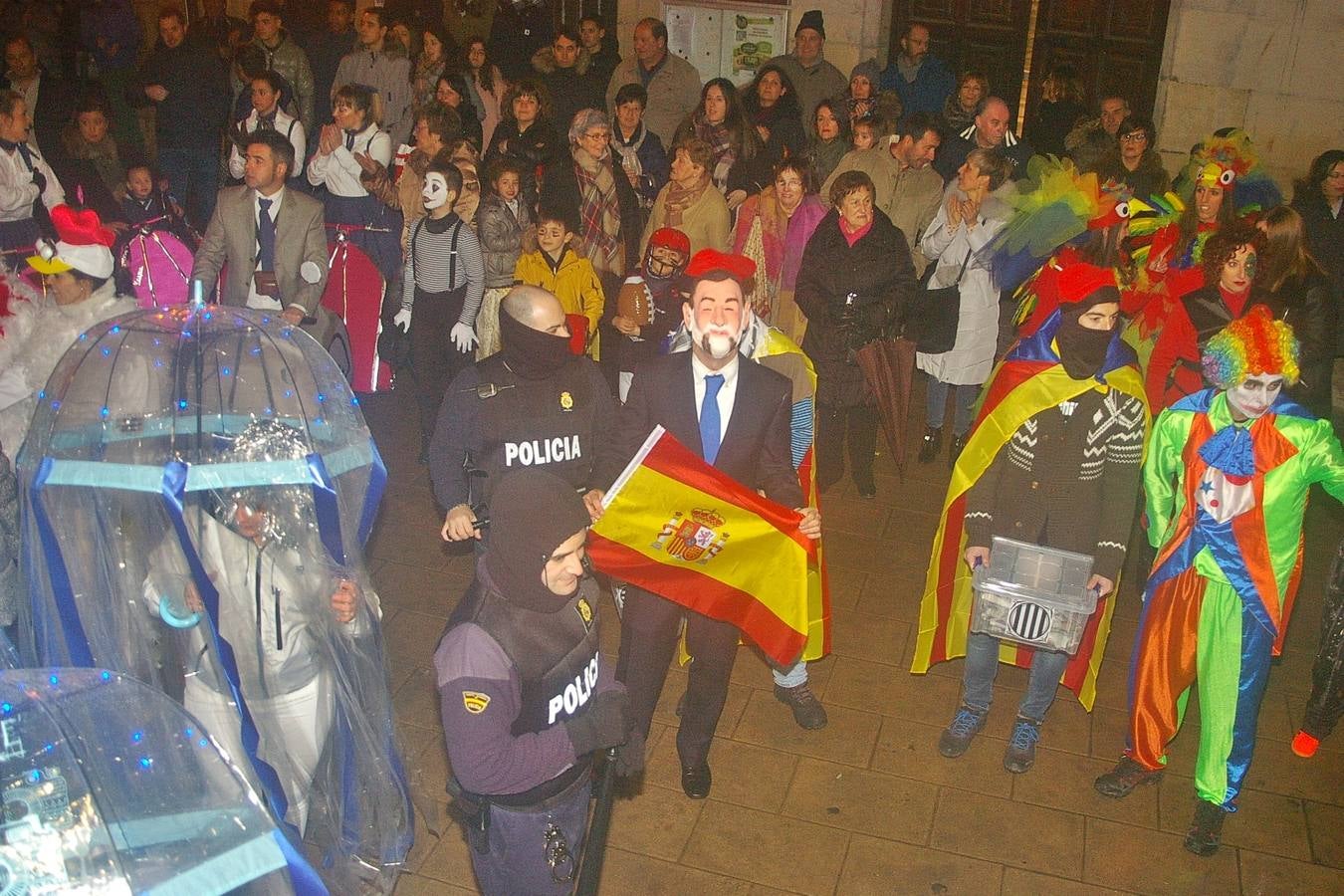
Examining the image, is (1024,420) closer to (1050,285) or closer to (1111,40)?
(1050,285)

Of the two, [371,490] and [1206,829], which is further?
[1206,829]

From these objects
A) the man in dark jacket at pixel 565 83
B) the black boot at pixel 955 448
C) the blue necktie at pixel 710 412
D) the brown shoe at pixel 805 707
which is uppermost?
the man in dark jacket at pixel 565 83

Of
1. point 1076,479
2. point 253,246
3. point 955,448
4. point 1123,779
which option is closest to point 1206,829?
point 1123,779

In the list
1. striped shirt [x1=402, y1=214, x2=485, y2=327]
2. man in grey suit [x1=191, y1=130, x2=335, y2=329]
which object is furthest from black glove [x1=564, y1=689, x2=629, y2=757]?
striped shirt [x1=402, y1=214, x2=485, y2=327]

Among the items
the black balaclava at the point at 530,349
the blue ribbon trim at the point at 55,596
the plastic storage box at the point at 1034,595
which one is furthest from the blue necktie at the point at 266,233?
the plastic storage box at the point at 1034,595

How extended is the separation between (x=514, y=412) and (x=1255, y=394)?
2821 mm

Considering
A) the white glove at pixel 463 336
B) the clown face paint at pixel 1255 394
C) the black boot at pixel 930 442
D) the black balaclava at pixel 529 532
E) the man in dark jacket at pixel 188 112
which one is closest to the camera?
the black balaclava at pixel 529 532

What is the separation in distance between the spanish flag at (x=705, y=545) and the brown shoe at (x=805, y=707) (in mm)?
766

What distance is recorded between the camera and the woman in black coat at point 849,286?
7301 millimetres

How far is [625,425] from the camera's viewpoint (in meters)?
4.92

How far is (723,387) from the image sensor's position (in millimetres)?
4883

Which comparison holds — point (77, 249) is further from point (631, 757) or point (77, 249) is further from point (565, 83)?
point (565, 83)

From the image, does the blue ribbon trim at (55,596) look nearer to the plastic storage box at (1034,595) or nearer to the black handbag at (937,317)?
the plastic storage box at (1034,595)

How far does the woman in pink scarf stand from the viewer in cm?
812
